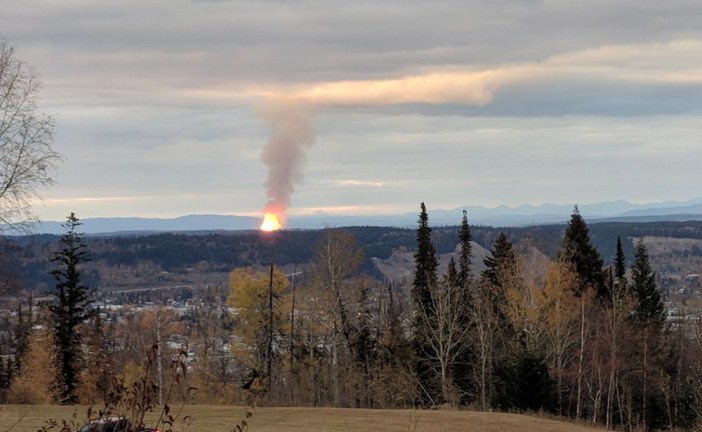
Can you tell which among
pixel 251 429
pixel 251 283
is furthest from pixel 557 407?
pixel 251 429

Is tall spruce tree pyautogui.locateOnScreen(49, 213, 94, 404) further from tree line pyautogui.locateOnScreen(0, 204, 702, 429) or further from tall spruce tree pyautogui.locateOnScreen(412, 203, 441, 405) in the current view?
tall spruce tree pyautogui.locateOnScreen(412, 203, 441, 405)

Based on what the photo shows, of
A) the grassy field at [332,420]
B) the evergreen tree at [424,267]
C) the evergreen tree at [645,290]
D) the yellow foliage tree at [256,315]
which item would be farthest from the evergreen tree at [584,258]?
the grassy field at [332,420]

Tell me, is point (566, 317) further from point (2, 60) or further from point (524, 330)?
point (2, 60)

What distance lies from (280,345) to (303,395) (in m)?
4.86

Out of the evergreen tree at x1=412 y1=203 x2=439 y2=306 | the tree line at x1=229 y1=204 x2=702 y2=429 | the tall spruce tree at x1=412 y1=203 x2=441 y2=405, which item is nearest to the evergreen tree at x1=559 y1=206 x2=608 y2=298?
the tree line at x1=229 y1=204 x2=702 y2=429

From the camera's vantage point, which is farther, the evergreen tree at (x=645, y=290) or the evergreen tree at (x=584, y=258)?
the evergreen tree at (x=645, y=290)

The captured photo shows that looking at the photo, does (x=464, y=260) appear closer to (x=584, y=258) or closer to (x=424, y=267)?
(x=424, y=267)

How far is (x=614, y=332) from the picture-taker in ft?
159

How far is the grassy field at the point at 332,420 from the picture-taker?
26.9 metres

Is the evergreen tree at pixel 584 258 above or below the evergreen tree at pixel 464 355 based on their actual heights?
above

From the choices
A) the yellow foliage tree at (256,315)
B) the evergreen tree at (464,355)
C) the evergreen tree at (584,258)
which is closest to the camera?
the evergreen tree at (464,355)

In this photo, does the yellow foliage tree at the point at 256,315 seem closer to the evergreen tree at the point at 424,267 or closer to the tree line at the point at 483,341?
the tree line at the point at 483,341

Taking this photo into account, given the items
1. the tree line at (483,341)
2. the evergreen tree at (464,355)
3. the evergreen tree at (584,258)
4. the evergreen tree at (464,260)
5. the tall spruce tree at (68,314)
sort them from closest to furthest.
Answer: the tall spruce tree at (68,314)
the tree line at (483,341)
the evergreen tree at (464,355)
the evergreen tree at (584,258)
the evergreen tree at (464,260)

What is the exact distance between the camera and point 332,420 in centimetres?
2998
